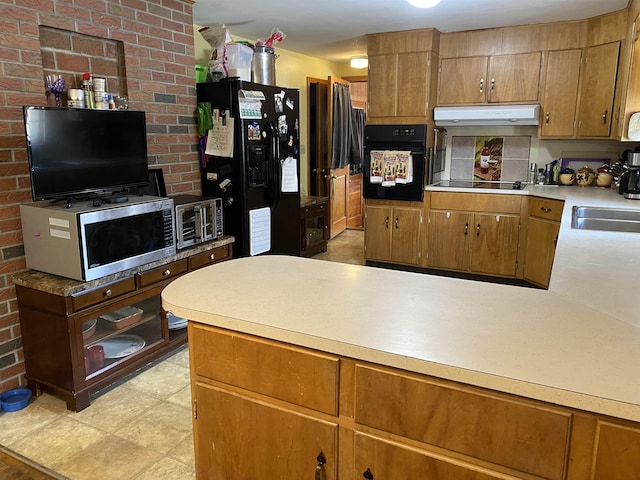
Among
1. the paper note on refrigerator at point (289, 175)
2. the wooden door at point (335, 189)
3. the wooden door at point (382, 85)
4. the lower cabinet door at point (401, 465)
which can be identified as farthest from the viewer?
the wooden door at point (335, 189)

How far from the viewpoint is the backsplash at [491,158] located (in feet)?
15.7

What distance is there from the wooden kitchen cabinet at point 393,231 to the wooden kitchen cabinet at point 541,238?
1.00 meters

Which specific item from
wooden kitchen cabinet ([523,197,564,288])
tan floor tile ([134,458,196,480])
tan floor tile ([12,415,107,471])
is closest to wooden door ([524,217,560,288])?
wooden kitchen cabinet ([523,197,564,288])

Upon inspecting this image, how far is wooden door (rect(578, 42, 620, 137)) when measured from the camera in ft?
12.9

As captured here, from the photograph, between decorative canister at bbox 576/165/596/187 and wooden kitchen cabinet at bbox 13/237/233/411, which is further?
decorative canister at bbox 576/165/596/187

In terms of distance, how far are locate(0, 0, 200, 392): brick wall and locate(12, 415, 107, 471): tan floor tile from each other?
0.45 meters

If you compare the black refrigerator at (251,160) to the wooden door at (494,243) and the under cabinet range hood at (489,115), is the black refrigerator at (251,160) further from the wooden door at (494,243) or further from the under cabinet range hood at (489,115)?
the wooden door at (494,243)

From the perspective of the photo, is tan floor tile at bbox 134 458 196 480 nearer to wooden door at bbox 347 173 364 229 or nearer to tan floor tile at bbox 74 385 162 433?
tan floor tile at bbox 74 385 162 433

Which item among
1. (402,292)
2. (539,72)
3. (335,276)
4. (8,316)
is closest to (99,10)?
(8,316)

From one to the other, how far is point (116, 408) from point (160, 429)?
1.09 ft

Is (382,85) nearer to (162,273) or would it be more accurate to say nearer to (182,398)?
(162,273)

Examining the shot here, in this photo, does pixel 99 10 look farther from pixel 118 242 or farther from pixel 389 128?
pixel 389 128

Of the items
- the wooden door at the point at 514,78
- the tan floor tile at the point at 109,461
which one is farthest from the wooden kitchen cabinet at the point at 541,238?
the tan floor tile at the point at 109,461

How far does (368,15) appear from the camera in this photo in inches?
151
